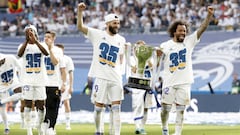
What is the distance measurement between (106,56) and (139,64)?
8.39 ft

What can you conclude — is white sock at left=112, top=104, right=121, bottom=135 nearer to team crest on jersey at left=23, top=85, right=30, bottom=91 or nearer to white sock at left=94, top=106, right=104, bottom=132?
white sock at left=94, top=106, right=104, bottom=132

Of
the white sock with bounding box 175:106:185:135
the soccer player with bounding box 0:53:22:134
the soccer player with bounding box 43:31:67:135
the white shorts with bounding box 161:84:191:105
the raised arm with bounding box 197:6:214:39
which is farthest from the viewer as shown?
the soccer player with bounding box 0:53:22:134

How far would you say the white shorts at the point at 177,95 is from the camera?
19.0m

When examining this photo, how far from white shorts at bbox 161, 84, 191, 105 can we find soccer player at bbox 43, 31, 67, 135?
2830 mm

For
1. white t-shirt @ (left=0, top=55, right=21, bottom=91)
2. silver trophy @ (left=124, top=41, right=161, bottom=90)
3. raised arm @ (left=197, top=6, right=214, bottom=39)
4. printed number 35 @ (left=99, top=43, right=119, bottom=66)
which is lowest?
white t-shirt @ (left=0, top=55, right=21, bottom=91)

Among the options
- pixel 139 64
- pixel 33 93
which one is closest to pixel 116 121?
pixel 33 93

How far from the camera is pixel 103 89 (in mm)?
18562

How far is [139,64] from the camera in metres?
21.0

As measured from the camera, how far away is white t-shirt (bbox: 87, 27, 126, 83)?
18.6m

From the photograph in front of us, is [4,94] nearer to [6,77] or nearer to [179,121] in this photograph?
[6,77]

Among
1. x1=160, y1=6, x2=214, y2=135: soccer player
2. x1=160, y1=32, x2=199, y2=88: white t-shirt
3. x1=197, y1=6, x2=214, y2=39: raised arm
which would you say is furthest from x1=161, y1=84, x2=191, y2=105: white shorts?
x1=197, y1=6, x2=214, y2=39: raised arm

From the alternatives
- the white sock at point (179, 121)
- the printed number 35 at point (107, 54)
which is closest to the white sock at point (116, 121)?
the printed number 35 at point (107, 54)

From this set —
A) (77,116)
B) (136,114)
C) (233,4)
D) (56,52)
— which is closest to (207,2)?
(233,4)

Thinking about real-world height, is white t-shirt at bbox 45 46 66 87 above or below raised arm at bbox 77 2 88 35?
below
